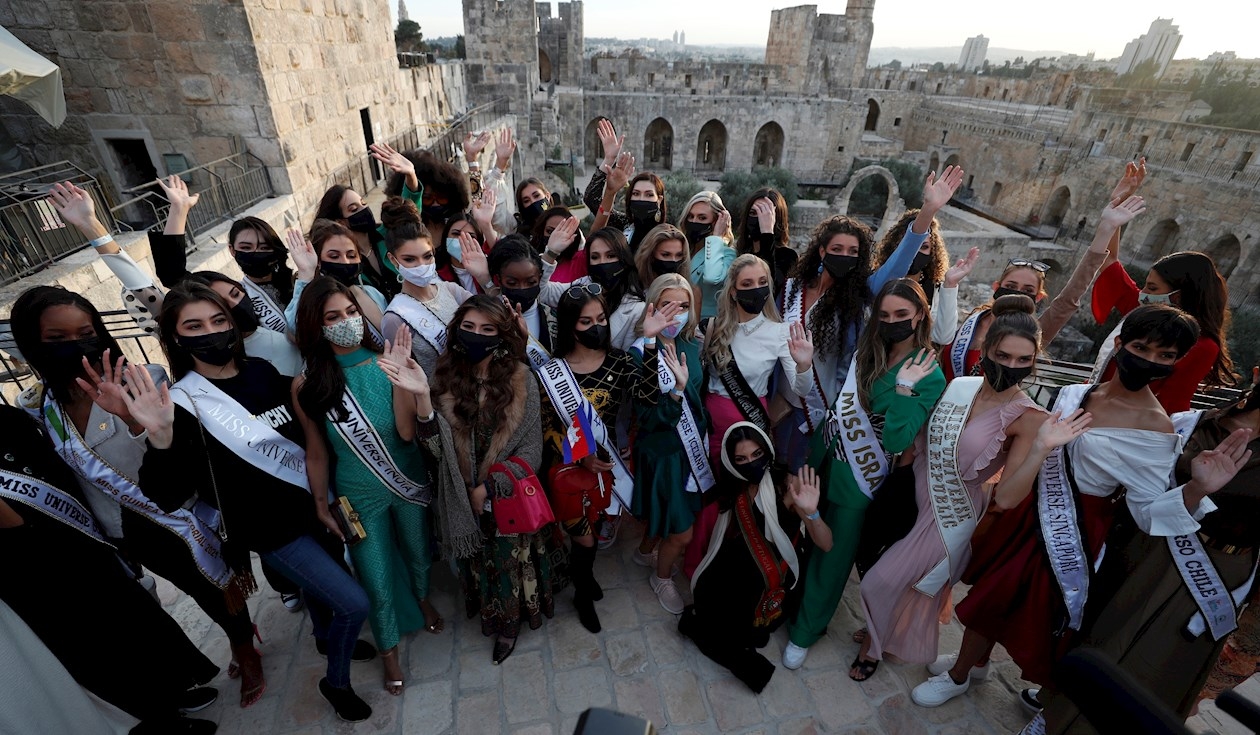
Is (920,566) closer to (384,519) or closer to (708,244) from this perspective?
(708,244)

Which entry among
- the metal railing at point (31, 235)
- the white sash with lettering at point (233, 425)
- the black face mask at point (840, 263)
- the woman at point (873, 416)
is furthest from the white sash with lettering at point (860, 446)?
the metal railing at point (31, 235)

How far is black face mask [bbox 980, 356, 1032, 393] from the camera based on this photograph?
2.75 meters

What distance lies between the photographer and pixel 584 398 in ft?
10.3

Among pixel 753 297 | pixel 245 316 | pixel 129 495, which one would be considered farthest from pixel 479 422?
pixel 753 297

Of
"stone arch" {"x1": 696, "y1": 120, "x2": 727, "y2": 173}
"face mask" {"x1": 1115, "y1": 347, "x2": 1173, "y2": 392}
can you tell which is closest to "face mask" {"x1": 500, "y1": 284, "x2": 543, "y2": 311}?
"face mask" {"x1": 1115, "y1": 347, "x2": 1173, "y2": 392}

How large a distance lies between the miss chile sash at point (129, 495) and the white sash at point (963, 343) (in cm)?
465

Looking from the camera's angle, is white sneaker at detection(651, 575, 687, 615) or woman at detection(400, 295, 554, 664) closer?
woman at detection(400, 295, 554, 664)

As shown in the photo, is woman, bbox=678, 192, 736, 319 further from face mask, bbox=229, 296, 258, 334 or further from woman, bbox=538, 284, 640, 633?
face mask, bbox=229, 296, 258, 334

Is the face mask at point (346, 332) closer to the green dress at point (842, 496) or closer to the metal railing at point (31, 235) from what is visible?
the green dress at point (842, 496)

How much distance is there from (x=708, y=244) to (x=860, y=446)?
6.31ft

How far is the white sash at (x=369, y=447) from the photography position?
2.76m

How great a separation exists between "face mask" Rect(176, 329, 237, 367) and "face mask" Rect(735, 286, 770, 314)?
109 inches

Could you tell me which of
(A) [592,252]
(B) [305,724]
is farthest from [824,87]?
(B) [305,724]

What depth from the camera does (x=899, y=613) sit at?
320 centimetres
